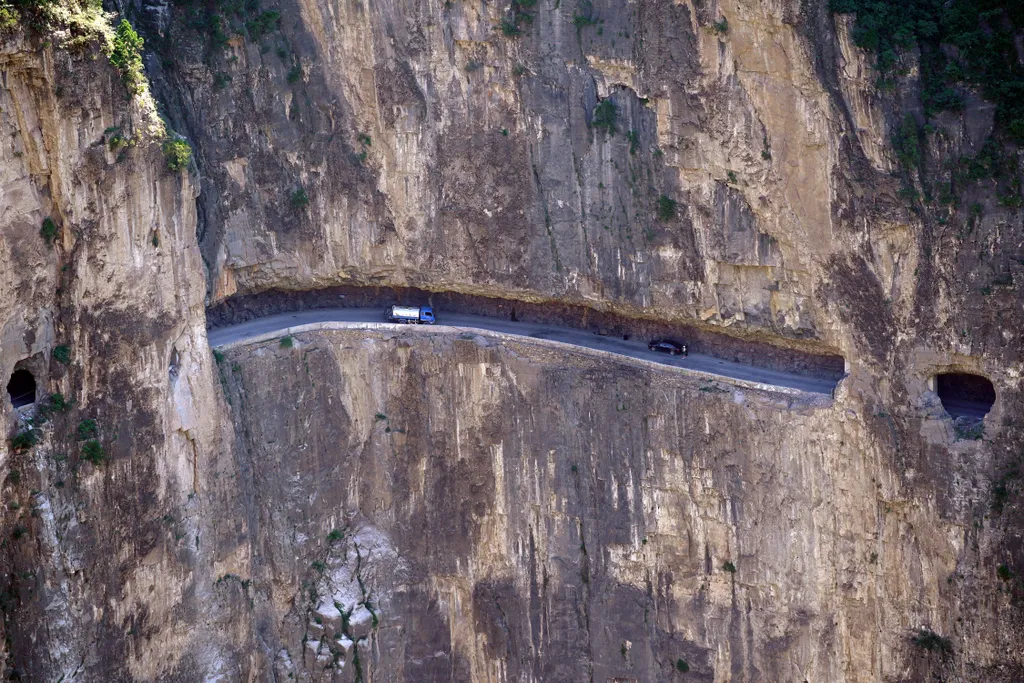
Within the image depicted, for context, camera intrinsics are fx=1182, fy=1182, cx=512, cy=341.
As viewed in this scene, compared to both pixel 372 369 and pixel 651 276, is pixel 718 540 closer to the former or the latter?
pixel 651 276

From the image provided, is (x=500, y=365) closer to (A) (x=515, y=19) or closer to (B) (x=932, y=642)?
(A) (x=515, y=19)

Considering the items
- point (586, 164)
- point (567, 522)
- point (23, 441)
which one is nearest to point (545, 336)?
point (586, 164)

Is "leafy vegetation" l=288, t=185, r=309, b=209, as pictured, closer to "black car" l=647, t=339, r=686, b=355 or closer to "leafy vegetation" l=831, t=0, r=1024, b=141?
"black car" l=647, t=339, r=686, b=355

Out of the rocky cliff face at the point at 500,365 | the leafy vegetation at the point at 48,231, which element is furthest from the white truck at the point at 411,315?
the leafy vegetation at the point at 48,231

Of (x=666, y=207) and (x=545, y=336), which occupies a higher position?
(x=666, y=207)

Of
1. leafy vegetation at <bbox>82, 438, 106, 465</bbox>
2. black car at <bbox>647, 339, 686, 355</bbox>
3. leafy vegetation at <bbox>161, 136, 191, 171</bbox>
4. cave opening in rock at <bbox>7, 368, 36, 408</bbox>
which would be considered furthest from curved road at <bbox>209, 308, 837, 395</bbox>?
cave opening in rock at <bbox>7, 368, 36, 408</bbox>

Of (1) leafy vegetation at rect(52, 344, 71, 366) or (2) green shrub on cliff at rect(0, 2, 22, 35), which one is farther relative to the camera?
(1) leafy vegetation at rect(52, 344, 71, 366)

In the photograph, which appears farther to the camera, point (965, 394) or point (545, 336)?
point (545, 336)
